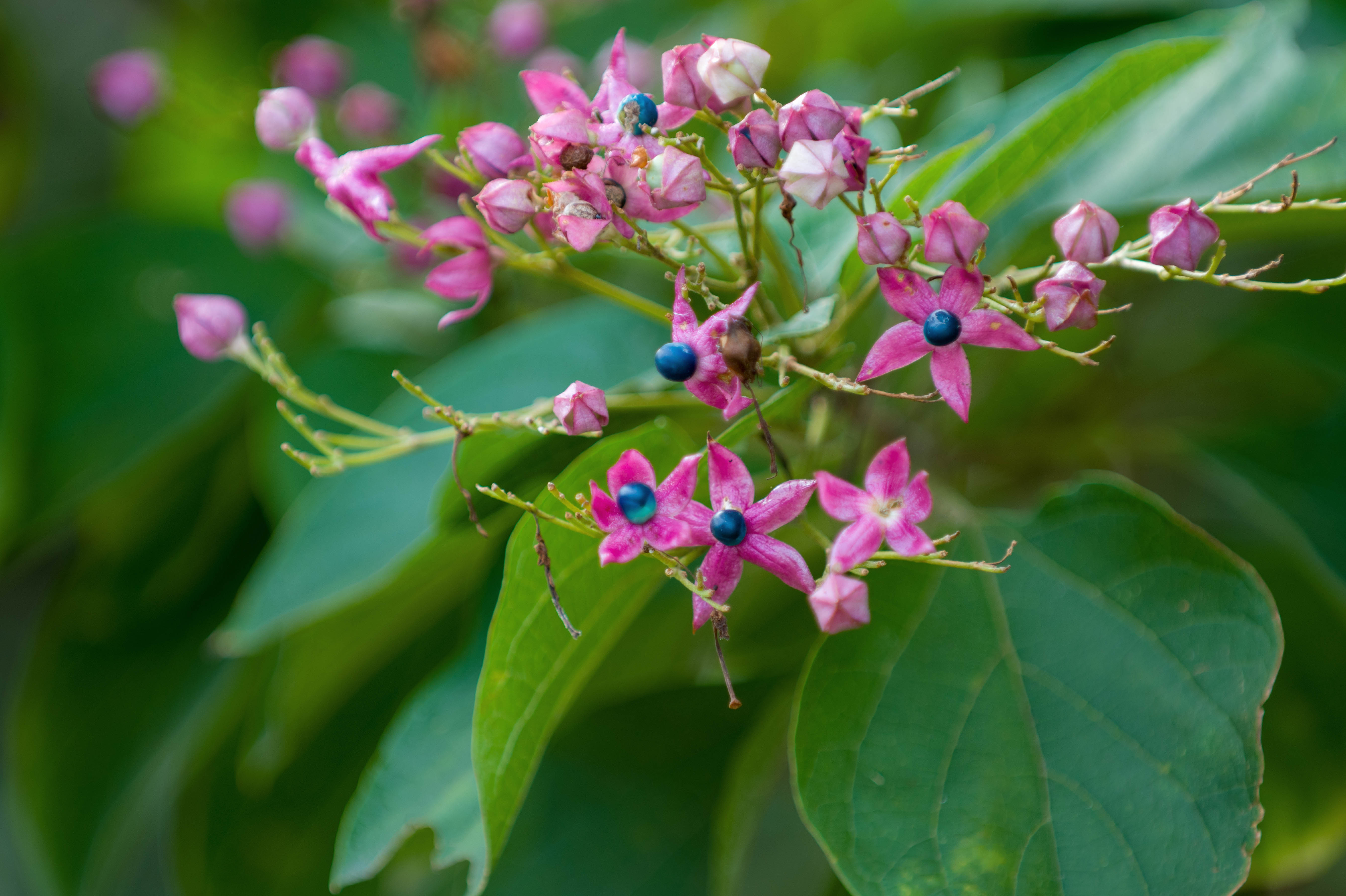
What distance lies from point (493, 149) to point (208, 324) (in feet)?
0.67

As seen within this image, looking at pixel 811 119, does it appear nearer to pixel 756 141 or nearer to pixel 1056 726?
pixel 756 141

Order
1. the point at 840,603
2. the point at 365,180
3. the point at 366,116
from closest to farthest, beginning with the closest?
the point at 840,603, the point at 365,180, the point at 366,116

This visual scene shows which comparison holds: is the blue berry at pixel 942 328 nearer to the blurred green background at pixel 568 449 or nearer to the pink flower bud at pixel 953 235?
the pink flower bud at pixel 953 235

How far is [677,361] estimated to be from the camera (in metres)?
0.35

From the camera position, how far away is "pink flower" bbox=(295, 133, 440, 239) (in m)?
0.43

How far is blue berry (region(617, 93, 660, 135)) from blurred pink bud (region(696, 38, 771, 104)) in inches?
0.9

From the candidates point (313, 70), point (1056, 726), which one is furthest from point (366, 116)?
point (1056, 726)

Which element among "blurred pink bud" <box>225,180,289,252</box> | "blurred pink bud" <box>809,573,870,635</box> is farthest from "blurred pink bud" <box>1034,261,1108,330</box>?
"blurred pink bud" <box>225,180,289,252</box>

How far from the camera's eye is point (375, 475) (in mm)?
674

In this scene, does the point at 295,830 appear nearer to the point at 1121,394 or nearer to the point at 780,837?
the point at 780,837

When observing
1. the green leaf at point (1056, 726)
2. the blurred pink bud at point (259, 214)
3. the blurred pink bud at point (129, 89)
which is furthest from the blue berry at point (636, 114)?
the blurred pink bud at point (129, 89)

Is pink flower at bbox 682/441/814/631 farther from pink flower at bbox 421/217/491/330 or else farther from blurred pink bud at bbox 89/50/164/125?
blurred pink bud at bbox 89/50/164/125

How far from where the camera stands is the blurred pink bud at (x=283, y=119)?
1.64 ft

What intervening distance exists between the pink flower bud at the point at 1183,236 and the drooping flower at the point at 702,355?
5.8 inches
